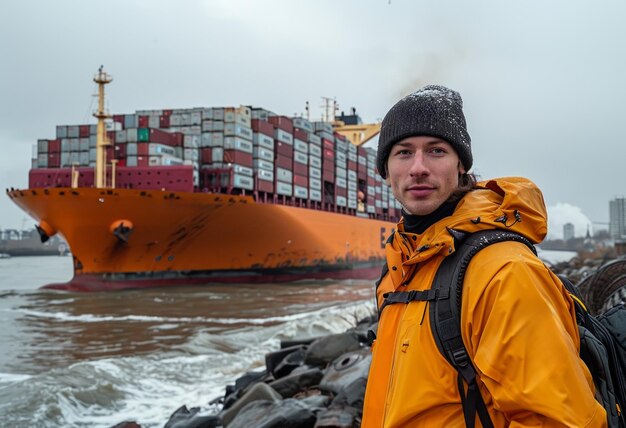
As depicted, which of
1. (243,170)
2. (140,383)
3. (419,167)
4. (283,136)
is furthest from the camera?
(283,136)

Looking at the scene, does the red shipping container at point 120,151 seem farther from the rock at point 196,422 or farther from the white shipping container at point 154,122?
the rock at point 196,422

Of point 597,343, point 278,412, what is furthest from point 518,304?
point 278,412

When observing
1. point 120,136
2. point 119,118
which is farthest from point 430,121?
point 119,118

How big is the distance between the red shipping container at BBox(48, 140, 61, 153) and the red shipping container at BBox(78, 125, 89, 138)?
1.17 metres

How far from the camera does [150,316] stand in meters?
14.1

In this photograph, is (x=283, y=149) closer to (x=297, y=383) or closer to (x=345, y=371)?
(x=297, y=383)

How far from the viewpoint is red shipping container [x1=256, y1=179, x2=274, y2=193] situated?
2346 centimetres

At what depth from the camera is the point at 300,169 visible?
27.3 m

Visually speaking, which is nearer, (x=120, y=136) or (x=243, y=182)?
(x=120, y=136)

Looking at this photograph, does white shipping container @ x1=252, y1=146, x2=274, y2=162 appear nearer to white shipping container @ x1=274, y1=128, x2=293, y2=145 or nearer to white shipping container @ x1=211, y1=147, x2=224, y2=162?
white shipping container @ x1=274, y1=128, x2=293, y2=145

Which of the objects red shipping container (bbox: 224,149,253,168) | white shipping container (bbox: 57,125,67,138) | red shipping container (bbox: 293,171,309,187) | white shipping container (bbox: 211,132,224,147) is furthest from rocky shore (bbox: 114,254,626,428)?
white shipping container (bbox: 57,125,67,138)

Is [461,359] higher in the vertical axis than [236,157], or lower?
lower

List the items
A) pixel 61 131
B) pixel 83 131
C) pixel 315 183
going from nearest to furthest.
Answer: pixel 83 131
pixel 61 131
pixel 315 183

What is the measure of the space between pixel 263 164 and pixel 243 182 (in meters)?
1.89
